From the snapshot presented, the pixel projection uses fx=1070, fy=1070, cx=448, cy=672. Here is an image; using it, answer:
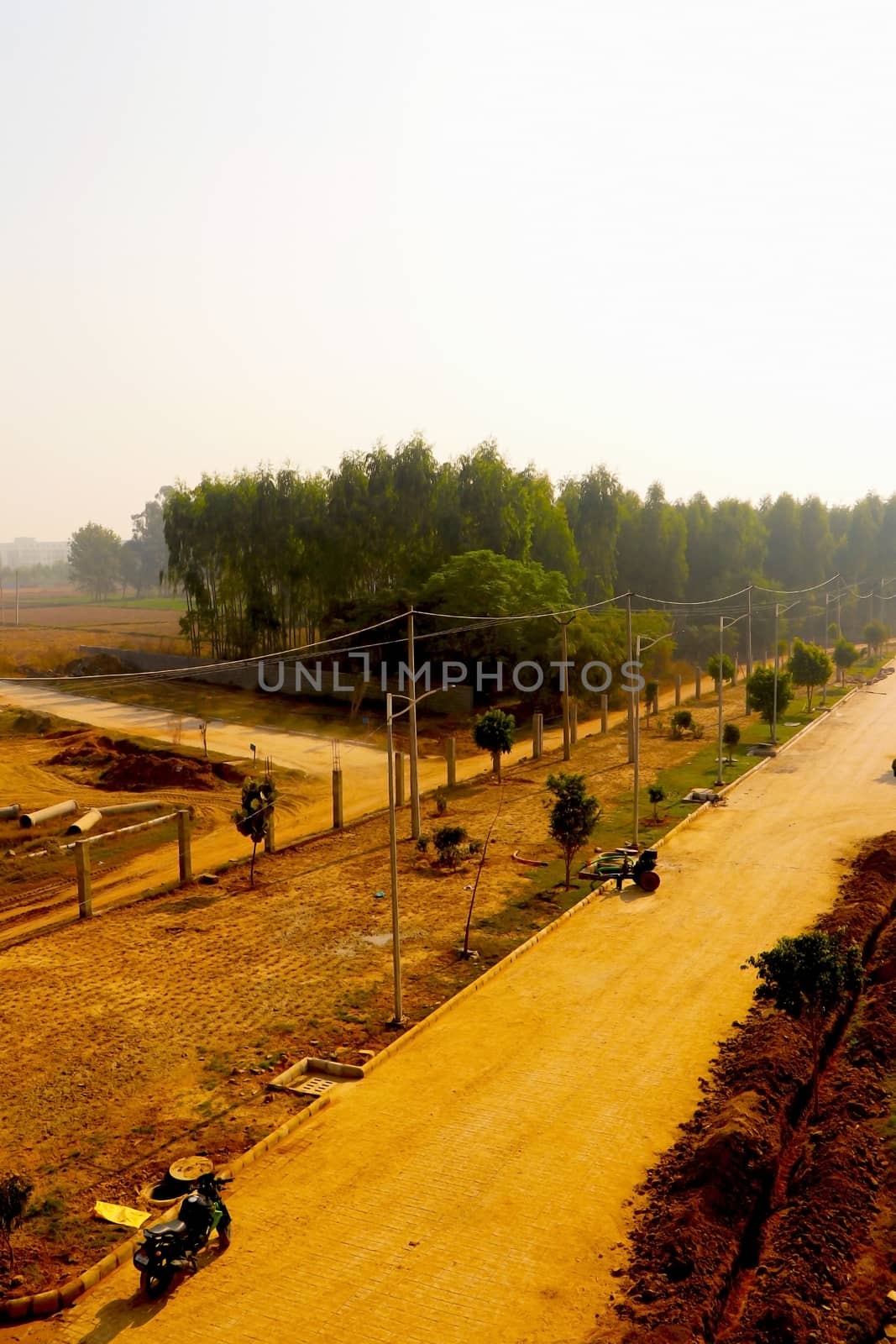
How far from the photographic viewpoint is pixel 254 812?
25.5 metres

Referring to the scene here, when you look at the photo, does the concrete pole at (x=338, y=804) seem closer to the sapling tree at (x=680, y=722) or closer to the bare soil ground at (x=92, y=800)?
the bare soil ground at (x=92, y=800)

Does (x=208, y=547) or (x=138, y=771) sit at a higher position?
(x=208, y=547)

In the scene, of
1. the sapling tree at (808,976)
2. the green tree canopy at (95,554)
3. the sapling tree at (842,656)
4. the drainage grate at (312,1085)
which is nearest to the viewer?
the sapling tree at (808,976)

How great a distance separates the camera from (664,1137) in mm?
13992

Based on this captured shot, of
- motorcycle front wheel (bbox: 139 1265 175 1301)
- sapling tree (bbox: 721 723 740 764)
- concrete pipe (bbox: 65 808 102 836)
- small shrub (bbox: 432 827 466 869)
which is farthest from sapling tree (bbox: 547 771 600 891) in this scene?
sapling tree (bbox: 721 723 740 764)

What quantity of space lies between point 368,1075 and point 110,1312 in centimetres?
559

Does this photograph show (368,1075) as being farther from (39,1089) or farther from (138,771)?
(138,771)

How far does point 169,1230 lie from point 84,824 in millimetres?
19166

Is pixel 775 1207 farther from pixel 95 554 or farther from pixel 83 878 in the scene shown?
pixel 95 554

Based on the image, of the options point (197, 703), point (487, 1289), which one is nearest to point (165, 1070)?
point (487, 1289)

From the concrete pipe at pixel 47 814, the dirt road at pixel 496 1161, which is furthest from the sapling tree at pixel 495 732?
the concrete pipe at pixel 47 814

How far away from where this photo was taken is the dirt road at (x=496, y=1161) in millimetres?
10719

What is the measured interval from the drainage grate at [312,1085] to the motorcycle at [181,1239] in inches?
141

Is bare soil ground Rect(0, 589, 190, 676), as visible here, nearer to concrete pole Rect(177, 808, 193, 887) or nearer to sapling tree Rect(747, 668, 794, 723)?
sapling tree Rect(747, 668, 794, 723)
